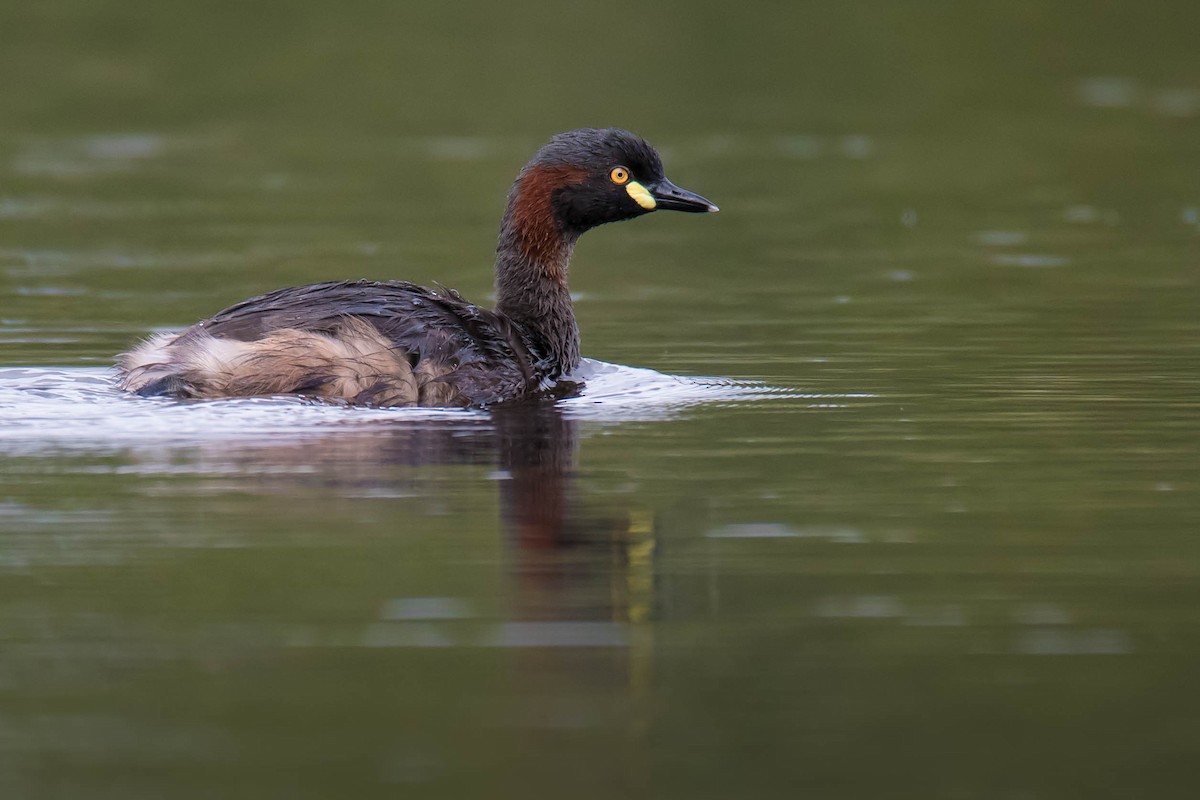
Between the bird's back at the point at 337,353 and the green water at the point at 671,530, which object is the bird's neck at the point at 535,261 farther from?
the bird's back at the point at 337,353

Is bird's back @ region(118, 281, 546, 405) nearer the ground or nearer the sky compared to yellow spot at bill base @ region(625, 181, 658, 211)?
nearer the ground

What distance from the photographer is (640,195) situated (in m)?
10.2

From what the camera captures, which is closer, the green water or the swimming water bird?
the green water

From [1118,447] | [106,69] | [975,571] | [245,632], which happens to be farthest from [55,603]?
[106,69]

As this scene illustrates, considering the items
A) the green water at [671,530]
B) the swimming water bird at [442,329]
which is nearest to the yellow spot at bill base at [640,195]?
the swimming water bird at [442,329]

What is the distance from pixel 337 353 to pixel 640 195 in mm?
2344

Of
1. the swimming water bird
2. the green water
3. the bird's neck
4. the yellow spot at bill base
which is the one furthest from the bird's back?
the yellow spot at bill base

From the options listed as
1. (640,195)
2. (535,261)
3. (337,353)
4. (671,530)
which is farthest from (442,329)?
(671,530)

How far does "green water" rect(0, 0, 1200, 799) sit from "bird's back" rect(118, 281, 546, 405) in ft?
1.31

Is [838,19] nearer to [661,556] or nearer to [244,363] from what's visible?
[244,363]

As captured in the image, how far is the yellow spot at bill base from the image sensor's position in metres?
10.2

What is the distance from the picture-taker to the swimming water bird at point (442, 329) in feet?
27.5

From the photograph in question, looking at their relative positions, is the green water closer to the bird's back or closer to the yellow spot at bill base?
the bird's back

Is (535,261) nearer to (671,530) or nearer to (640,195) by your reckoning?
(640,195)
